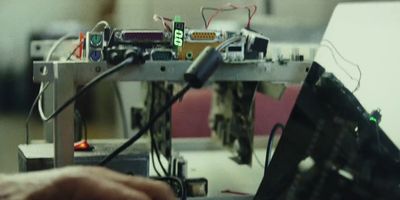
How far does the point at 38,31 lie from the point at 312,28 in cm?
78

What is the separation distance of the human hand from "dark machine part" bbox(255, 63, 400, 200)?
1.05 ft

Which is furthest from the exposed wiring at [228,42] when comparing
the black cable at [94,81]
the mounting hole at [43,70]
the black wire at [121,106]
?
the black wire at [121,106]

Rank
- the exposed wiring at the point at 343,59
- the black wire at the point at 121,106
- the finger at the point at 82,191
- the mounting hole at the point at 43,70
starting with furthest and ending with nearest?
the black wire at the point at 121,106 < the exposed wiring at the point at 343,59 < the mounting hole at the point at 43,70 < the finger at the point at 82,191

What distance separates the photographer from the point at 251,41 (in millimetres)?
863

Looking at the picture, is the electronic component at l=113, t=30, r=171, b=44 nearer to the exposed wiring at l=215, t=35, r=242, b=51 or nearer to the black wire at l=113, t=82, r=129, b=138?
the exposed wiring at l=215, t=35, r=242, b=51

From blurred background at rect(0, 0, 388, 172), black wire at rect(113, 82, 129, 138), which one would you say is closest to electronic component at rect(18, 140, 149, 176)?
blurred background at rect(0, 0, 388, 172)

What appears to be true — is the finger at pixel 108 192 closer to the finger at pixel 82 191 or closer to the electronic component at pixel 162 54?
the finger at pixel 82 191

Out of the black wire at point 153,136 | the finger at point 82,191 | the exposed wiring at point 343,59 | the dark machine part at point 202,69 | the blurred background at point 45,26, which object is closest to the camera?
the finger at point 82,191

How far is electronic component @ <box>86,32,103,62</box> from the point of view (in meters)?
0.83

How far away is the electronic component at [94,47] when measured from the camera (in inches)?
32.8

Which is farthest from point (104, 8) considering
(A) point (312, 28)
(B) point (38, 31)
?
(A) point (312, 28)

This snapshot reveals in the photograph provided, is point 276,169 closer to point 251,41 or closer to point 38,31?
point 251,41

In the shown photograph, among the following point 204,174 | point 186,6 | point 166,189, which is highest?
point 186,6

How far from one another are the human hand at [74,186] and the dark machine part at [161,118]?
579mm
